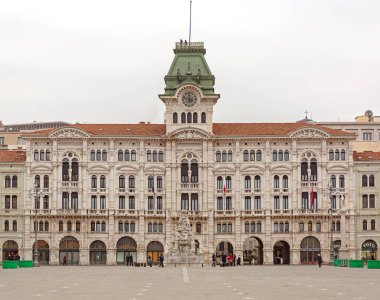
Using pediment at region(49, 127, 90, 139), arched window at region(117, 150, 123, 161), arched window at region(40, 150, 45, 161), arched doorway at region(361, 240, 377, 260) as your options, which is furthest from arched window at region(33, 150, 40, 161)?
arched doorway at region(361, 240, 377, 260)

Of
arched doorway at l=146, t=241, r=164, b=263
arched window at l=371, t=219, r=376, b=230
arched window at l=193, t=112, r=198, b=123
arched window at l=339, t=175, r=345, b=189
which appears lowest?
arched doorway at l=146, t=241, r=164, b=263

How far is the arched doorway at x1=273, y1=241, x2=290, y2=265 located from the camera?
129 metres

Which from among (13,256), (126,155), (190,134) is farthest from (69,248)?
(190,134)

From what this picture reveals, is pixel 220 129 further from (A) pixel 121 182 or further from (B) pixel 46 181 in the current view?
(B) pixel 46 181

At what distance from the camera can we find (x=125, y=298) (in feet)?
143

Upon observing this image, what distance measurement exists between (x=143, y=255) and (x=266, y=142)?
74.8 feet

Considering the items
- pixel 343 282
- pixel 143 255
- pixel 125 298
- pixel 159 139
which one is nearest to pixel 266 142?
pixel 159 139

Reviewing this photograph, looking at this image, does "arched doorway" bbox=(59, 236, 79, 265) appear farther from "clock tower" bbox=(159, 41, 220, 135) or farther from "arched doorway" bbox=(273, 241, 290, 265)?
"arched doorway" bbox=(273, 241, 290, 265)

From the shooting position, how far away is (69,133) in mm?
127625

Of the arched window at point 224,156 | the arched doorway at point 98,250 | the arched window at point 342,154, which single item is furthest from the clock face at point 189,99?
the arched doorway at point 98,250

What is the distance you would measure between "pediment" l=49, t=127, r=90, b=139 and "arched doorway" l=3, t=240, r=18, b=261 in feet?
51.2

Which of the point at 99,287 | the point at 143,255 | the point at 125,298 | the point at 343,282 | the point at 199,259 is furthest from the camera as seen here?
the point at 143,255

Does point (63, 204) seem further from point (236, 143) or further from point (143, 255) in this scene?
point (236, 143)

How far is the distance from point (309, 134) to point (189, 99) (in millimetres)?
17197
